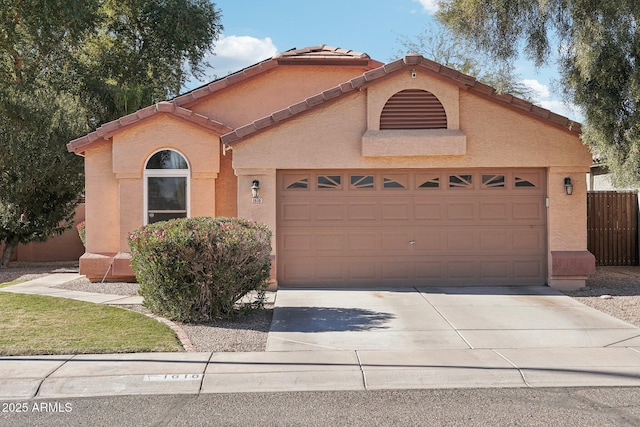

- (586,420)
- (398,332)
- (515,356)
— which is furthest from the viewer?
(398,332)

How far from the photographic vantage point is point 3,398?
20.7 ft

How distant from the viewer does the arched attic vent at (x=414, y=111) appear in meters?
12.6

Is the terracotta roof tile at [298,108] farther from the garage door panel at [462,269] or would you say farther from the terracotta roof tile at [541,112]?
the terracotta roof tile at [541,112]

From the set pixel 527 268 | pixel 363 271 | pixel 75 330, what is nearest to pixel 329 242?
pixel 363 271

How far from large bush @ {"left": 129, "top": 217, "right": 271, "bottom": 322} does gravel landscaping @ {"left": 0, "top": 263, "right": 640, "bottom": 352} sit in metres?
0.31

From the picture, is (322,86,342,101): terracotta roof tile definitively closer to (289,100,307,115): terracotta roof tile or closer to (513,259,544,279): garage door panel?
(289,100,307,115): terracotta roof tile

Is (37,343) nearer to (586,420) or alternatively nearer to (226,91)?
(586,420)

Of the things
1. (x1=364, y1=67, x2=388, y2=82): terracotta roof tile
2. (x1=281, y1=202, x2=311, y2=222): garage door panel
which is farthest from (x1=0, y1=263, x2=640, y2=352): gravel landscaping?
(x1=364, y1=67, x2=388, y2=82): terracotta roof tile

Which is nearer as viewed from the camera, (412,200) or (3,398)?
(3,398)

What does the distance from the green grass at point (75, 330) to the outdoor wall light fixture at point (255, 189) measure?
3.51 metres

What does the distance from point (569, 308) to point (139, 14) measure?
23.6m

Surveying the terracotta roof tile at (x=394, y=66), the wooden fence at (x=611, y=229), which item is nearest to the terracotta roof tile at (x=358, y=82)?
the terracotta roof tile at (x=394, y=66)

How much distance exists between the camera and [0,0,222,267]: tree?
1689cm

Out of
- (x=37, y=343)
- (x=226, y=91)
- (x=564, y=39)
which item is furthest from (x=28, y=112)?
(x=564, y=39)
